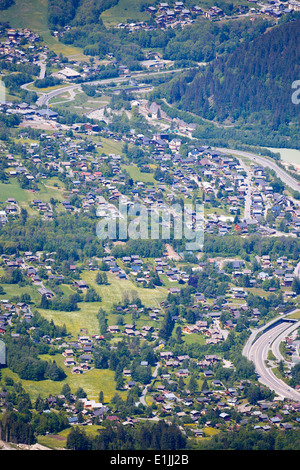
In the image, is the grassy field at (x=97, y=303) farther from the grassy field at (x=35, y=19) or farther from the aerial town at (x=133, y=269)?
the grassy field at (x=35, y=19)

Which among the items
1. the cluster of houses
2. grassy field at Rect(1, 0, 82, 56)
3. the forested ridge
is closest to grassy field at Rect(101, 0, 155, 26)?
grassy field at Rect(1, 0, 82, 56)

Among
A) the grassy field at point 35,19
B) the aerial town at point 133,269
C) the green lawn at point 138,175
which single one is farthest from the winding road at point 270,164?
the grassy field at point 35,19

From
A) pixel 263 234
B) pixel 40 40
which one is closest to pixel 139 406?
pixel 263 234

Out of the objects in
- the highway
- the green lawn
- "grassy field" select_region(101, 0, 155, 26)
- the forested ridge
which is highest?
"grassy field" select_region(101, 0, 155, 26)

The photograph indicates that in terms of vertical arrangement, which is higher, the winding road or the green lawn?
the green lawn

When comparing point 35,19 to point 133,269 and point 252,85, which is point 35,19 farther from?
point 133,269

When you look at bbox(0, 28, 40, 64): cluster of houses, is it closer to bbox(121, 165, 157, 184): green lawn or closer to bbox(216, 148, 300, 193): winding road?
bbox(216, 148, 300, 193): winding road

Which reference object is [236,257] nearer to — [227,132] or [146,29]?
[227,132]

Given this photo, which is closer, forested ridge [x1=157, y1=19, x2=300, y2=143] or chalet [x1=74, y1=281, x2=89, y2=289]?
chalet [x1=74, y1=281, x2=89, y2=289]
